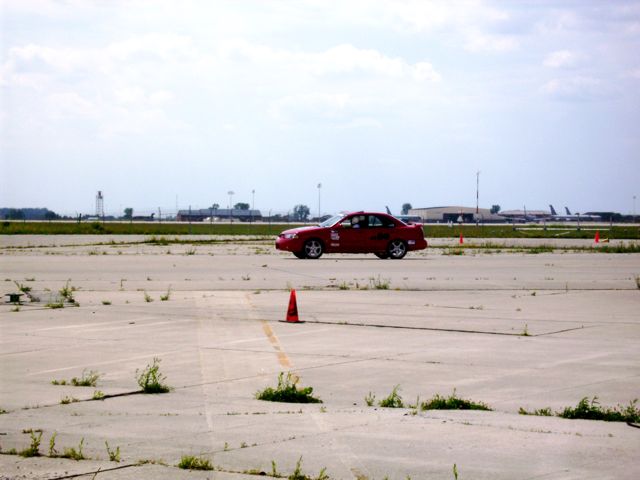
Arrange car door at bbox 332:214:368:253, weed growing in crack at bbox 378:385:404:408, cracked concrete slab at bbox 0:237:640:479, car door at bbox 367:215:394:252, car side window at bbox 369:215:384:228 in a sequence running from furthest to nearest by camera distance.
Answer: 1. car side window at bbox 369:215:384:228
2. car door at bbox 367:215:394:252
3. car door at bbox 332:214:368:253
4. weed growing in crack at bbox 378:385:404:408
5. cracked concrete slab at bbox 0:237:640:479

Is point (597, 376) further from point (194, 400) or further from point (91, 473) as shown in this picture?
point (91, 473)

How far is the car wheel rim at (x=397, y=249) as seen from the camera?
109ft

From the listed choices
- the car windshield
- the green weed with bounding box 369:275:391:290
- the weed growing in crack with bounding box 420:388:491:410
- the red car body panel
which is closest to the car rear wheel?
the red car body panel

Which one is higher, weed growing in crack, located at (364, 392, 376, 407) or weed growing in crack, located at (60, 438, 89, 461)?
weed growing in crack, located at (60, 438, 89, 461)

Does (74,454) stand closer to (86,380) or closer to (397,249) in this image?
(86,380)

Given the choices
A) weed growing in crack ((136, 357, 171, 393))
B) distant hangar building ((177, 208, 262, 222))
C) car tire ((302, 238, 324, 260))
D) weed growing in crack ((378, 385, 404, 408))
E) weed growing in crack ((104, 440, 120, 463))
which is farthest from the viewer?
distant hangar building ((177, 208, 262, 222))

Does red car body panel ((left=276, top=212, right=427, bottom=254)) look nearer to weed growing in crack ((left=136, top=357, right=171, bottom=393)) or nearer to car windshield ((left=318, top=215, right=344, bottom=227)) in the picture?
car windshield ((left=318, top=215, right=344, bottom=227))

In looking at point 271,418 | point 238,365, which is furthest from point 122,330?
point 271,418

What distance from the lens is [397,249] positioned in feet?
109

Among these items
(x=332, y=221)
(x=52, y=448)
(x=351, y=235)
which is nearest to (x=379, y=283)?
(x=351, y=235)

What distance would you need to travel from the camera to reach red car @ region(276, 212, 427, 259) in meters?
32.4

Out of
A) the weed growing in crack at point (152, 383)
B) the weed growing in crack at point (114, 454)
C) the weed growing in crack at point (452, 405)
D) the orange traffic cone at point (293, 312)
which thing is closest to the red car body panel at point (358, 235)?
the orange traffic cone at point (293, 312)

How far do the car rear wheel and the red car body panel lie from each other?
0.37 feet

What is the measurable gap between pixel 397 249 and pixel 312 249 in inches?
120
